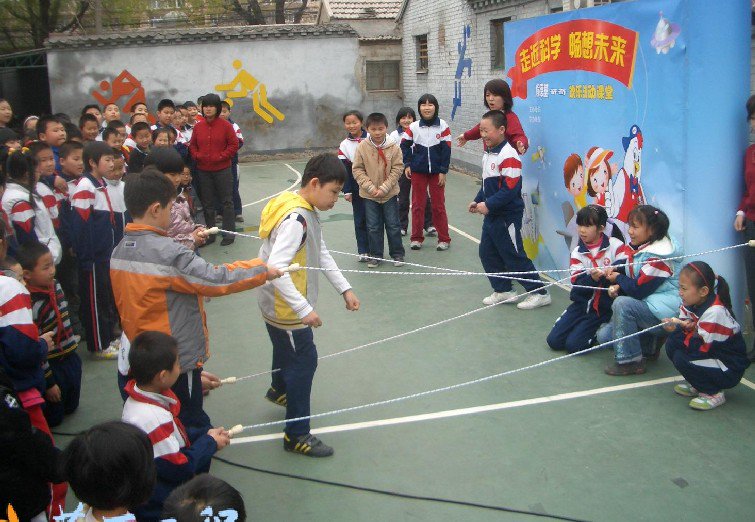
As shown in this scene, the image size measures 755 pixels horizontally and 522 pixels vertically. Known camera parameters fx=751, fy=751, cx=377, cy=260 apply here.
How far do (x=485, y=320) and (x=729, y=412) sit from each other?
2.11 metres

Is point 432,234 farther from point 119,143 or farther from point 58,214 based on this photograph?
point 58,214

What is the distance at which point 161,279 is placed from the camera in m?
3.32

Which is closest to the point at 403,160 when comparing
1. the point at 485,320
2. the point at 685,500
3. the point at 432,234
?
the point at 432,234

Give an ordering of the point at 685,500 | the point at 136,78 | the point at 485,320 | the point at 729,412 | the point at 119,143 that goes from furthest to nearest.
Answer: the point at 136,78 < the point at 119,143 < the point at 485,320 < the point at 729,412 < the point at 685,500

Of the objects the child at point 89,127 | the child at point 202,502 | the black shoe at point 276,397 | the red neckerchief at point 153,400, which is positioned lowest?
the black shoe at point 276,397

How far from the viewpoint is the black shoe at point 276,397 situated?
175 inches

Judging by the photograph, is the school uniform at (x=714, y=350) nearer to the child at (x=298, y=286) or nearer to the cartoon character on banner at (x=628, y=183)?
the cartoon character on banner at (x=628, y=183)

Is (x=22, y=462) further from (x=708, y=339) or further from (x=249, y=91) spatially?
(x=249, y=91)

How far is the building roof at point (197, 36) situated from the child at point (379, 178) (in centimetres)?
1137

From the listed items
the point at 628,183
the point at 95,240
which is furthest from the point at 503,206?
the point at 95,240

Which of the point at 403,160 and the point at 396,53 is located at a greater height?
the point at 396,53

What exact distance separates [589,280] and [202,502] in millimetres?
3872

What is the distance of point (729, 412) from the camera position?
4168 millimetres

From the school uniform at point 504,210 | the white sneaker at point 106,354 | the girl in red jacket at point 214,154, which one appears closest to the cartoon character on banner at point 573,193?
the school uniform at point 504,210
